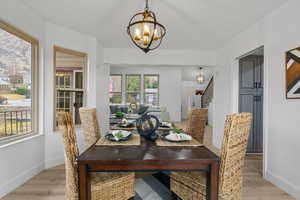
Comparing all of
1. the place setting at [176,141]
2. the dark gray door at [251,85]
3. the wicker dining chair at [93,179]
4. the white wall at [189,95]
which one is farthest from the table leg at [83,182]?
the white wall at [189,95]

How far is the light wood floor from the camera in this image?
2230 mm

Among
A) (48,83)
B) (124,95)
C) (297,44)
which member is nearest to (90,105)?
(48,83)

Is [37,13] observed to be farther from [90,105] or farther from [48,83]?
[90,105]

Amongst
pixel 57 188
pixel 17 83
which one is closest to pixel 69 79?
pixel 17 83

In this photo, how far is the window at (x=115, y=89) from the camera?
9.09m

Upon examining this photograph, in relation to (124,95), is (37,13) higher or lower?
higher

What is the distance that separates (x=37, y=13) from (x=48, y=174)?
2.51 m

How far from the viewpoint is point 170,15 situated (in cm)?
321

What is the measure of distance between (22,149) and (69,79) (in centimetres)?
156

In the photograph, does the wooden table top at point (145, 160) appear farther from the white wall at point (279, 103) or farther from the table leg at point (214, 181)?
the white wall at point (279, 103)

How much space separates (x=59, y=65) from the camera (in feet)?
11.3

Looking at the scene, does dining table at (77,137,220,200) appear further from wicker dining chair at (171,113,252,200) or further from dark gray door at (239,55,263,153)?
dark gray door at (239,55,263,153)

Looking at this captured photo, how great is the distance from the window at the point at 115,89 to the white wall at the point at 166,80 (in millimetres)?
345

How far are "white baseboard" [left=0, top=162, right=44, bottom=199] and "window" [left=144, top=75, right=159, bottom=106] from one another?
6547 mm
